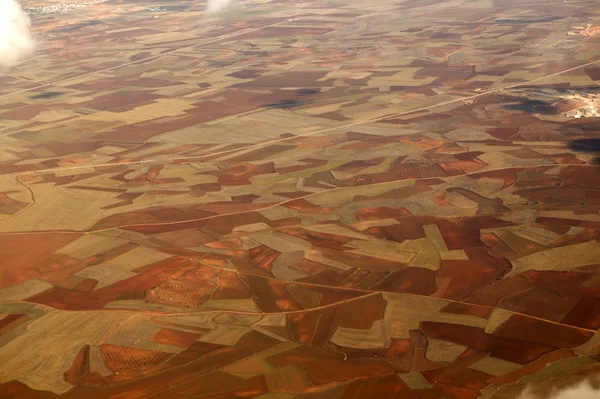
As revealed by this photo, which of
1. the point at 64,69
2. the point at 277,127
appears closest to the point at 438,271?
the point at 277,127

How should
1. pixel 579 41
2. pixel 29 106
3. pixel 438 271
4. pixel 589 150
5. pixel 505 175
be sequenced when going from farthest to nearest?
pixel 579 41
pixel 29 106
pixel 589 150
pixel 505 175
pixel 438 271

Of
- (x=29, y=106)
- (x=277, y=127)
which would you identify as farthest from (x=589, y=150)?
(x=29, y=106)

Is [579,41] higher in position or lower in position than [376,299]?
lower

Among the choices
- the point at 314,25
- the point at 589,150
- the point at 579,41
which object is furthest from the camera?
the point at 314,25

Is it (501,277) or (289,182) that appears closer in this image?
(501,277)

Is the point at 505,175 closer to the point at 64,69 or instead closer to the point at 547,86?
the point at 547,86

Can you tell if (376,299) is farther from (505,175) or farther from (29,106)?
(29,106)
